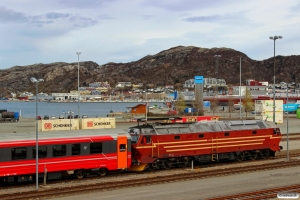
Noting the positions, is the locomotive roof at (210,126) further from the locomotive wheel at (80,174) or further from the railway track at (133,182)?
the locomotive wheel at (80,174)

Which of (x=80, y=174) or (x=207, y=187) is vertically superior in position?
(x=80, y=174)

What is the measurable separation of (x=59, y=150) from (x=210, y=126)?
13252mm

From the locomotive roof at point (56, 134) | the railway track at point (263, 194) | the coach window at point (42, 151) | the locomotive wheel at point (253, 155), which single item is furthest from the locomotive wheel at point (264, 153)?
the coach window at point (42, 151)

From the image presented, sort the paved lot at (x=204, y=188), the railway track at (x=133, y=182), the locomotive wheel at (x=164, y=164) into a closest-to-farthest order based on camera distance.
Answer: the paved lot at (x=204, y=188) < the railway track at (x=133, y=182) < the locomotive wheel at (x=164, y=164)

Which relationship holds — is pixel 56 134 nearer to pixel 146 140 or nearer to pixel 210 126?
pixel 146 140

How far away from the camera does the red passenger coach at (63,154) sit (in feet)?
82.9

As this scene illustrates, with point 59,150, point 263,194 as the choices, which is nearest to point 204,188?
point 263,194

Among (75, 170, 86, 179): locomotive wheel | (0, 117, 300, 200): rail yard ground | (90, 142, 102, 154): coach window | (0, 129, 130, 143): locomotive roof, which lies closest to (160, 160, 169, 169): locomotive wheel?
(0, 117, 300, 200): rail yard ground

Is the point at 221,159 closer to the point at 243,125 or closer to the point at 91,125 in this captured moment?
the point at 243,125

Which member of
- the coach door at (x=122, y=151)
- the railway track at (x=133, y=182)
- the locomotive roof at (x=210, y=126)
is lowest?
the railway track at (x=133, y=182)

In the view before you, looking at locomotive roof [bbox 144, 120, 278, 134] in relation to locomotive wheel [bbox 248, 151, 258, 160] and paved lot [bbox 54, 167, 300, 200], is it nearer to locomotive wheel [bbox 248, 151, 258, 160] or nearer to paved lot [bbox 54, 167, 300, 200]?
locomotive wheel [bbox 248, 151, 258, 160]

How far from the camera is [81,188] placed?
2434 centimetres

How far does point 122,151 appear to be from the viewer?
95.0 ft

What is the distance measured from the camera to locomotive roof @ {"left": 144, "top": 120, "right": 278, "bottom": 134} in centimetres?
3180
